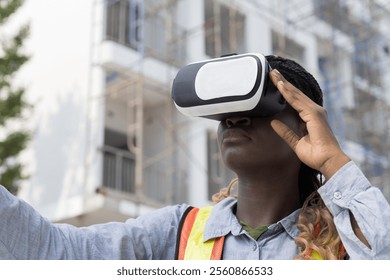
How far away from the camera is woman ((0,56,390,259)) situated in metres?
1.41

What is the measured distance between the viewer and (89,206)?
7.56 m

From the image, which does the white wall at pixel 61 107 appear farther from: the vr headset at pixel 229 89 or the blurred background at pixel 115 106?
the vr headset at pixel 229 89

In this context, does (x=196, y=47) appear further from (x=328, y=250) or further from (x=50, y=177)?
(x=328, y=250)

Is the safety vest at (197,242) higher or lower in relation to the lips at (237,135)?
A: lower

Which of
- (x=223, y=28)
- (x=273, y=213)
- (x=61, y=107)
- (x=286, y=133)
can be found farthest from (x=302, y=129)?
(x=223, y=28)

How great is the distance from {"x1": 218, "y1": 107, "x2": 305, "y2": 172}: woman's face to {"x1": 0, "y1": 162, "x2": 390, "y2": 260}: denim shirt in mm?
156

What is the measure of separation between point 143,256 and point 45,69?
25.0 ft

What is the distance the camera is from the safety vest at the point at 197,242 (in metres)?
1.59

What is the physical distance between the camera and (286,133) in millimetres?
1526

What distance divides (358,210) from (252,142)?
296mm

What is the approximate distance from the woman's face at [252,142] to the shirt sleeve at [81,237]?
0.25m

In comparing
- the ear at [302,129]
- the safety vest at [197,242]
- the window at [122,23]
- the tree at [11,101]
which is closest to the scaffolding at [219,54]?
the window at [122,23]

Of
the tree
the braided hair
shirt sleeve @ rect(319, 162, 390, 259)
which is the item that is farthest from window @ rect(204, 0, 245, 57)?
shirt sleeve @ rect(319, 162, 390, 259)
